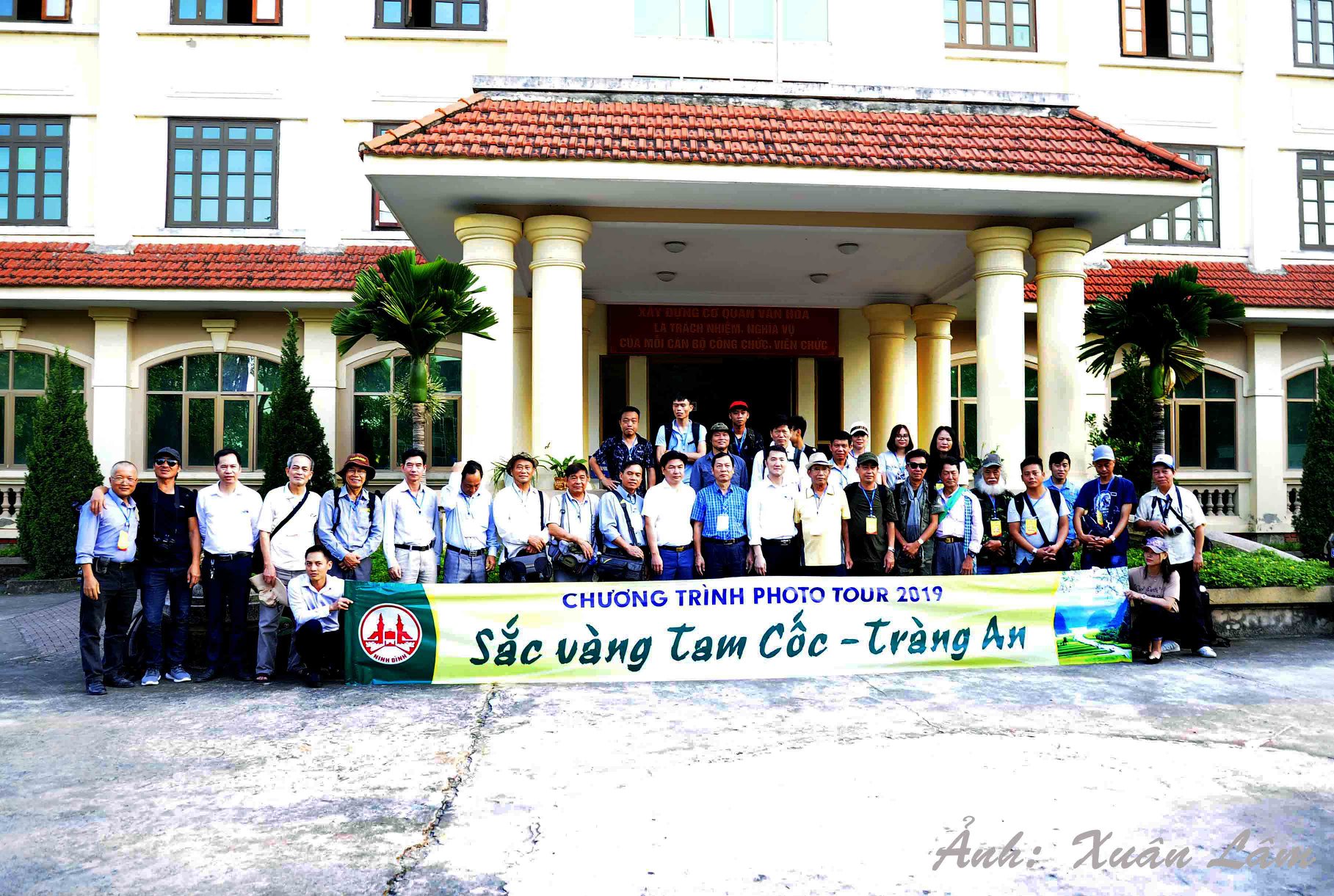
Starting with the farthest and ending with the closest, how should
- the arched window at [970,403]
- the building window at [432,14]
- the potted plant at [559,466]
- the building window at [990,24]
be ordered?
the arched window at [970,403]
the building window at [990,24]
the building window at [432,14]
the potted plant at [559,466]

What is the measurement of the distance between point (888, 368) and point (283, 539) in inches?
406

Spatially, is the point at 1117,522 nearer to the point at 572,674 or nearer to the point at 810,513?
the point at 810,513

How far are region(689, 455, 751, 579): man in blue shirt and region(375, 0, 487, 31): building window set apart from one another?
12.0 m

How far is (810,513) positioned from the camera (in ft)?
27.8

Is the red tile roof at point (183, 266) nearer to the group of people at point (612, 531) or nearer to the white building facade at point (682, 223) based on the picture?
the white building facade at point (682, 223)

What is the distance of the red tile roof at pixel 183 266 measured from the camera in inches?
595

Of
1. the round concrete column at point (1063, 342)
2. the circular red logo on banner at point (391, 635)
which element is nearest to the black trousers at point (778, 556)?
the circular red logo on banner at point (391, 635)

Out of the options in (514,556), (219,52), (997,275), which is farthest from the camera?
(219,52)

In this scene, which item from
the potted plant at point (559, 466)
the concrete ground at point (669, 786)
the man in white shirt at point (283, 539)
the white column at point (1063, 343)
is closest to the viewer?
the concrete ground at point (669, 786)

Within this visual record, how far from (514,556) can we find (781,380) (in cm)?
874

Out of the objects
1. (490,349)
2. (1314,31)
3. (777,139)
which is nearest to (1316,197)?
(1314,31)

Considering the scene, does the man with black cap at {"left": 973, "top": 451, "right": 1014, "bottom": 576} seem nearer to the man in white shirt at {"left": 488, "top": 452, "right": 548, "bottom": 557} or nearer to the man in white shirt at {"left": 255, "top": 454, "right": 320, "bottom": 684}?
the man in white shirt at {"left": 488, "top": 452, "right": 548, "bottom": 557}

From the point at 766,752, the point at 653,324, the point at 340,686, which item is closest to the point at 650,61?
the point at 653,324

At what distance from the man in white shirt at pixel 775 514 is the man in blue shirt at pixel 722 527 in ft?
0.29
